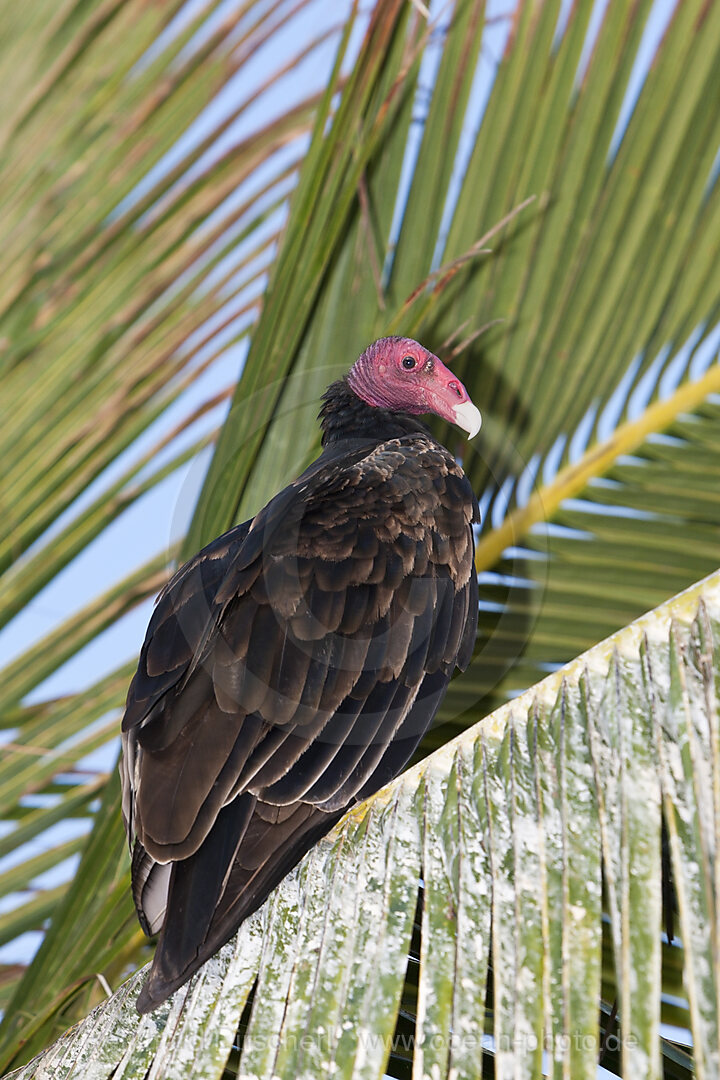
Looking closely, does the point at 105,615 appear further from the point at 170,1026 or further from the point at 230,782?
the point at 170,1026

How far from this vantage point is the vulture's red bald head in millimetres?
2457

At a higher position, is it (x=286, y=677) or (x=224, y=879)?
(x=286, y=677)

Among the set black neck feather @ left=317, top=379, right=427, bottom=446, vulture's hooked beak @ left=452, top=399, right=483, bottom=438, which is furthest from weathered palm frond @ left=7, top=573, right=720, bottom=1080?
black neck feather @ left=317, top=379, right=427, bottom=446

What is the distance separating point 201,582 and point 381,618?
1.33 ft

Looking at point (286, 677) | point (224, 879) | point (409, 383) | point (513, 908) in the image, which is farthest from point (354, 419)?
point (513, 908)

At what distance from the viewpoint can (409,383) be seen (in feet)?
8.38

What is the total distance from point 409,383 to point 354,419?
0.55 ft

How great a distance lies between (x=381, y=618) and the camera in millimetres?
1884

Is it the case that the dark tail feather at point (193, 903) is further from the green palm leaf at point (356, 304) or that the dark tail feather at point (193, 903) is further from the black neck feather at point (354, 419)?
the black neck feather at point (354, 419)

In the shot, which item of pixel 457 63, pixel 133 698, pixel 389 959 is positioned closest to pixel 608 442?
pixel 457 63

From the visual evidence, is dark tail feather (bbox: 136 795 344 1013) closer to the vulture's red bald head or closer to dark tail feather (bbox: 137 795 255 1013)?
dark tail feather (bbox: 137 795 255 1013)

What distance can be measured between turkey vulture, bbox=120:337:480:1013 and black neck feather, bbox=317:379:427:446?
0.73 feet

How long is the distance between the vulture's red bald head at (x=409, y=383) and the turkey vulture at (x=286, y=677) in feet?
0.30

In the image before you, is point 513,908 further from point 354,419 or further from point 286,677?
point 354,419
